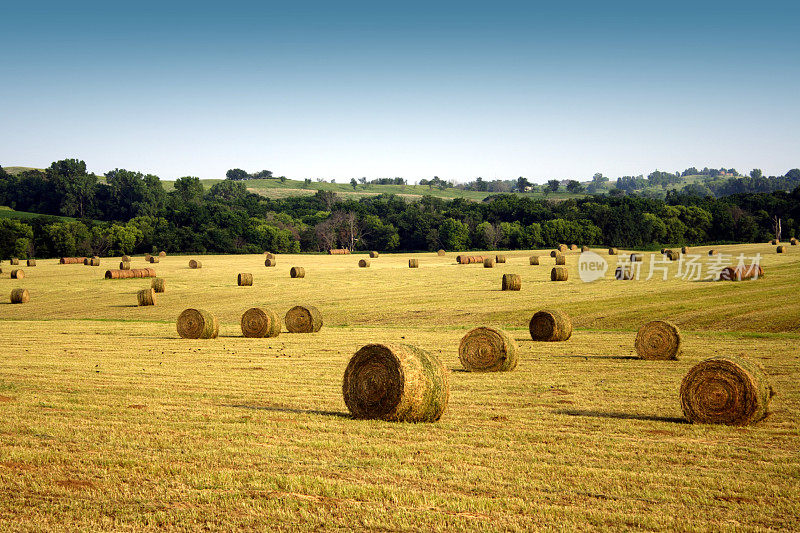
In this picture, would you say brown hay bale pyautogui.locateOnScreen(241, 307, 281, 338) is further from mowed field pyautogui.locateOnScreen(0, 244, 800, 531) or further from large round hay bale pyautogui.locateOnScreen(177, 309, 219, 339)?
large round hay bale pyautogui.locateOnScreen(177, 309, 219, 339)

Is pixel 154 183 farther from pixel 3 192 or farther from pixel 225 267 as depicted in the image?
pixel 225 267

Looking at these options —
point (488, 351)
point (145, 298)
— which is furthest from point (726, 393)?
point (145, 298)

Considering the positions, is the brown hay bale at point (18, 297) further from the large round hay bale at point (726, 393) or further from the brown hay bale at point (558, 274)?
the large round hay bale at point (726, 393)

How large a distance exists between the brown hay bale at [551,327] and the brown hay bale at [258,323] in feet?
35.8

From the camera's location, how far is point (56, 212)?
158 m

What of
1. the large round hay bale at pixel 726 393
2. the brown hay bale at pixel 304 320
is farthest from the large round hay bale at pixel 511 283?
the large round hay bale at pixel 726 393

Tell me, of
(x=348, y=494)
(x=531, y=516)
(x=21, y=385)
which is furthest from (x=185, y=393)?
(x=531, y=516)

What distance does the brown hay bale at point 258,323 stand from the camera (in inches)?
1222

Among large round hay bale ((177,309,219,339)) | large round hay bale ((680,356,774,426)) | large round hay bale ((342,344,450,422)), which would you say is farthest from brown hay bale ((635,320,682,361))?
large round hay bale ((177,309,219,339))

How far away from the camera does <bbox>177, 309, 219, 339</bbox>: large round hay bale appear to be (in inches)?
1216

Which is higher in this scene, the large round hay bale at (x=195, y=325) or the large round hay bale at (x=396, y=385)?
the large round hay bale at (x=396, y=385)

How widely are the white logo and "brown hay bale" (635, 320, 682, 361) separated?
113ft

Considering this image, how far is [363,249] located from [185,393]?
122m

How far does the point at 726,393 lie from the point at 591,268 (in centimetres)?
5994
